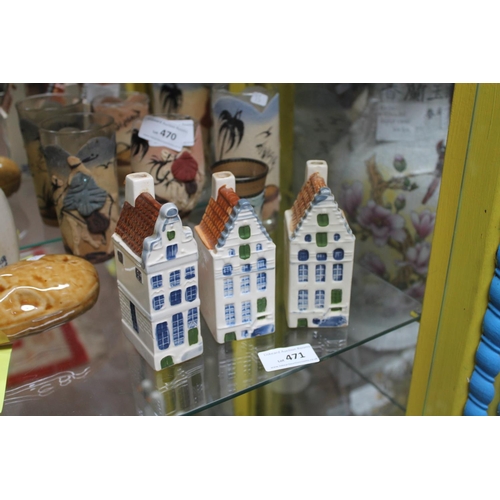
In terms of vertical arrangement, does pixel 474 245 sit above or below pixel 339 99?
below

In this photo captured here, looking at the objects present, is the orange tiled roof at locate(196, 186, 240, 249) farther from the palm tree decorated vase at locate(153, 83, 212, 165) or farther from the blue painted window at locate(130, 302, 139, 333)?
the palm tree decorated vase at locate(153, 83, 212, 165)

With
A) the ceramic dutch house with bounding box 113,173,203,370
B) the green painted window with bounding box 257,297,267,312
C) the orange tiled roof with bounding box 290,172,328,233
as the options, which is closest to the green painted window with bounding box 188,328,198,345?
the ceramic dutch house with bounding box 113,173,203,370

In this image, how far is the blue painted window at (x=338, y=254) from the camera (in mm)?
861

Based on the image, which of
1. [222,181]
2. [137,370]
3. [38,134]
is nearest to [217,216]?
[222,181]

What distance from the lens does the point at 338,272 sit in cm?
88

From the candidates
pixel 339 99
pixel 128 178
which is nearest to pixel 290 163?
pixel 339 99

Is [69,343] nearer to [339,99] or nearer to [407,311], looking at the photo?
[407,311]

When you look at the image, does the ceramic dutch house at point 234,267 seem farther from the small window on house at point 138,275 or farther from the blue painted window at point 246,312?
the small window on house at point 138,275

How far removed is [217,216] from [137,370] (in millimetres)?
254

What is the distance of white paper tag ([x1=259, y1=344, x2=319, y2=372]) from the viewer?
0.86 metres

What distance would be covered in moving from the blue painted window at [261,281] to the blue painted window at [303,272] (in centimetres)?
6

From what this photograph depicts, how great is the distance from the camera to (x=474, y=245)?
2.63ft

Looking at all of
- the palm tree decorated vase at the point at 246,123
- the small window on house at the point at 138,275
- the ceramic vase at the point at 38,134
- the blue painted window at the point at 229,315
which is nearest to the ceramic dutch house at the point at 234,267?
the blue painted window at the point at 229,315

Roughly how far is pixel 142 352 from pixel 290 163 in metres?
0.61
